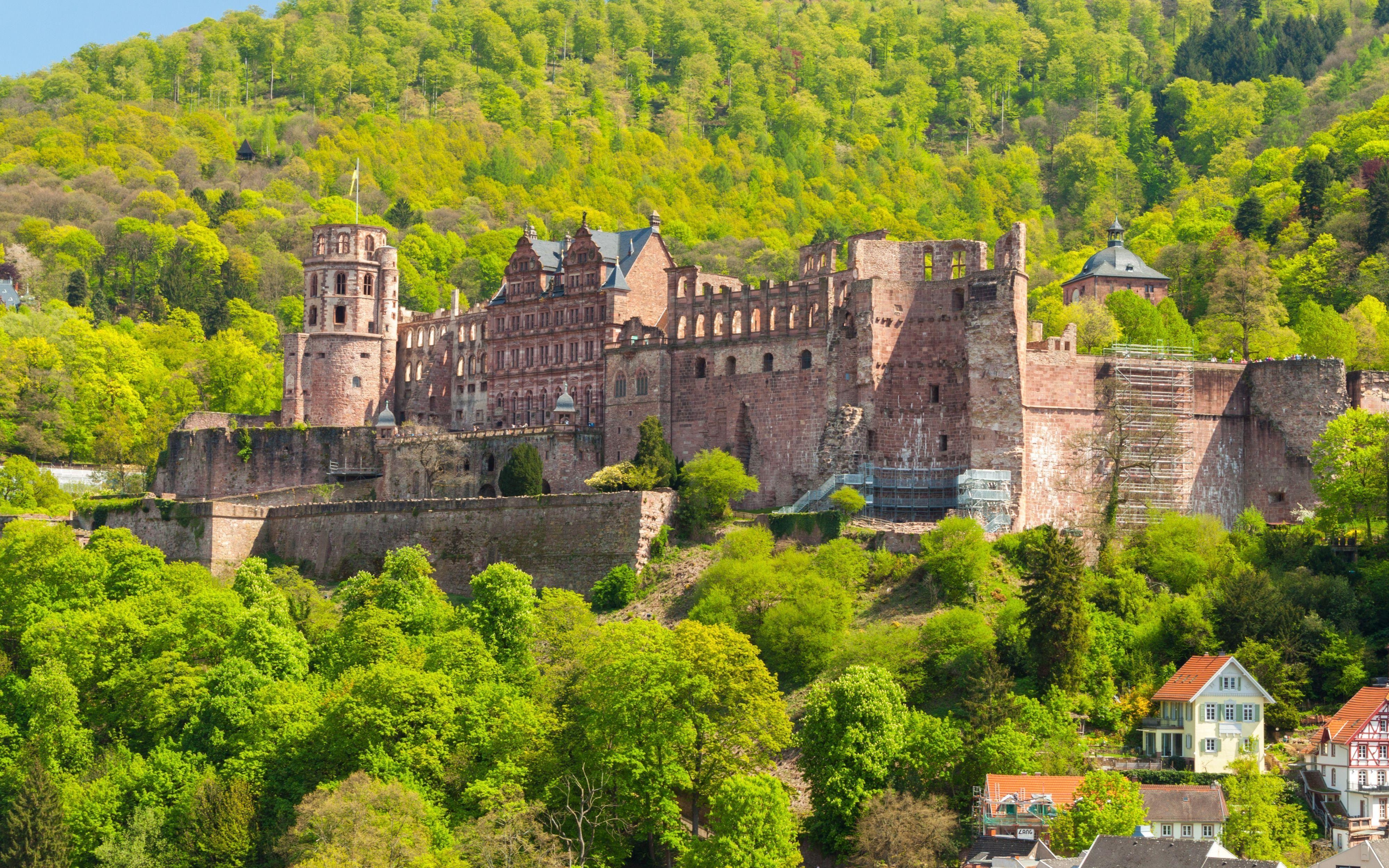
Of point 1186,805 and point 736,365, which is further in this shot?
point 736,365

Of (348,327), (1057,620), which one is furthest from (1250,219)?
(1057,620)

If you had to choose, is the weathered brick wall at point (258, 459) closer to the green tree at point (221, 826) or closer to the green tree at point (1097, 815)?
the green tree at point (221, 826)

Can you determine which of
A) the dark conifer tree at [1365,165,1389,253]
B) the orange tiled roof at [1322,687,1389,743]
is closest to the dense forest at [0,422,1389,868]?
the orange tiled roof at [1322,687,1389,743]

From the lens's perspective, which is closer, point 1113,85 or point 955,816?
point 955,816

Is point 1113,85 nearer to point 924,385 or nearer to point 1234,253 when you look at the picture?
point 1234,253

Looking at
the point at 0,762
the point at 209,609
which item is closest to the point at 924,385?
the point at 209,609

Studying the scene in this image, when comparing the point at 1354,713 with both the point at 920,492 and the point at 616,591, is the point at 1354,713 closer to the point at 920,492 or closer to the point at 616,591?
the point at 920,492
